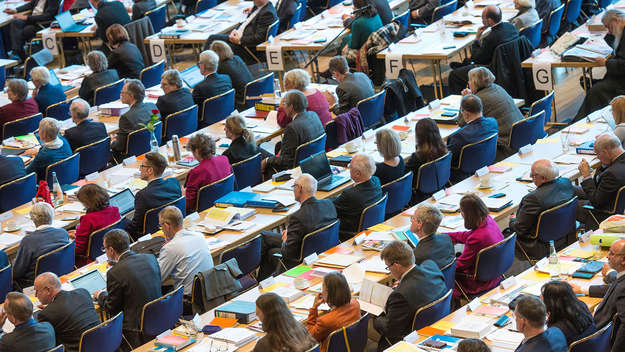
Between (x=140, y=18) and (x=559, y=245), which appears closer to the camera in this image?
(x=559, y=245)

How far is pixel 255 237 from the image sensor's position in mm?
8203

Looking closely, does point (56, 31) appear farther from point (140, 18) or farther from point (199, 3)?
point (199, 3)

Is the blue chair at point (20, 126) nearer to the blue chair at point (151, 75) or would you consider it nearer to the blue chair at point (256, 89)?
the blue chair at point (151, 75)

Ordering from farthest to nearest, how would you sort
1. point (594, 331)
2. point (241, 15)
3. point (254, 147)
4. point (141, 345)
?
1. point (241, 15)
2. point (254, 147)
3. point (141, 345)
4. point (594, 331)

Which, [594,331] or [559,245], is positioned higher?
[594,331]

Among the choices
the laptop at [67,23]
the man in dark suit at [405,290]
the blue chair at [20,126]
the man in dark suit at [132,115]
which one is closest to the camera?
the man in dark suit at [405,290]

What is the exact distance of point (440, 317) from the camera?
6.84 m

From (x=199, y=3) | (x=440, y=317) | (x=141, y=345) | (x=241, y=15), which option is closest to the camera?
(x=440, y=317)

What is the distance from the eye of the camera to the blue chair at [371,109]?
11.3 metres

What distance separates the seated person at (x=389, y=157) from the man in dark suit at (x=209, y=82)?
11.4ft

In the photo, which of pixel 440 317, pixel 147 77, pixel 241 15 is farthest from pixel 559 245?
pixel 241 15

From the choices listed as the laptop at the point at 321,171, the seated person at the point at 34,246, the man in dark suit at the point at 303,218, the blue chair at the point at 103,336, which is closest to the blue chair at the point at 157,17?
the laptop at the point at 321,171

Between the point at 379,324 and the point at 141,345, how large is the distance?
1.74m

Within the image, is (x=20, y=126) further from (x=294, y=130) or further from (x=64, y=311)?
(x=64, y=311)
